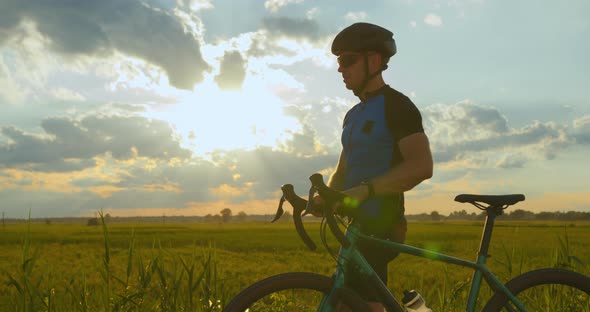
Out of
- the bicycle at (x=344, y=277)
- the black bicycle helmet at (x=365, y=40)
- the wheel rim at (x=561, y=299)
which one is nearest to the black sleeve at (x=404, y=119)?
the black bicycle helmet at (x=365, y=40)

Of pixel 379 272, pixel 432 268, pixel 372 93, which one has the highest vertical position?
pixel 372 93

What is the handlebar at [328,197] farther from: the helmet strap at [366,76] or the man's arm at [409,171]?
the helmet strap at [366,76]

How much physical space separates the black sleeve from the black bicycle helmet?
0.39 metres

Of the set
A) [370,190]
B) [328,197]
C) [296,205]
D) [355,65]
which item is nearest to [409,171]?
[370,190]

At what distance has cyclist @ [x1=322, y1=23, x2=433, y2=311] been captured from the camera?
343 centimetres

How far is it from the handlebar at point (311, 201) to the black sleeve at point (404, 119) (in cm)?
74

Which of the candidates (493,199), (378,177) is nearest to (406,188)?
(378,177)

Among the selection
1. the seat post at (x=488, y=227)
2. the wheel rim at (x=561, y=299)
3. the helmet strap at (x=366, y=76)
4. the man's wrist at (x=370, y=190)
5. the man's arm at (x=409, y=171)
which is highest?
the helmet strap at (x=366, y=76)

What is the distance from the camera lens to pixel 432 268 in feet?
109

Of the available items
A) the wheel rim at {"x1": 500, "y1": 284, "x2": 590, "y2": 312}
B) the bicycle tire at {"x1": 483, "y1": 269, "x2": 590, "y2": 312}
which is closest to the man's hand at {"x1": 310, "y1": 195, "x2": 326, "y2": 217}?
the bicycle tire at {"x1": 483, "y1": 269, "x2": 590, "y2": 312}

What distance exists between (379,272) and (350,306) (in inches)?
27.3

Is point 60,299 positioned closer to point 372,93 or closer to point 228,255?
point 372,93

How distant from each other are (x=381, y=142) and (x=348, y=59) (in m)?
0.61

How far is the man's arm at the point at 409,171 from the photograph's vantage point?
10.6ft
